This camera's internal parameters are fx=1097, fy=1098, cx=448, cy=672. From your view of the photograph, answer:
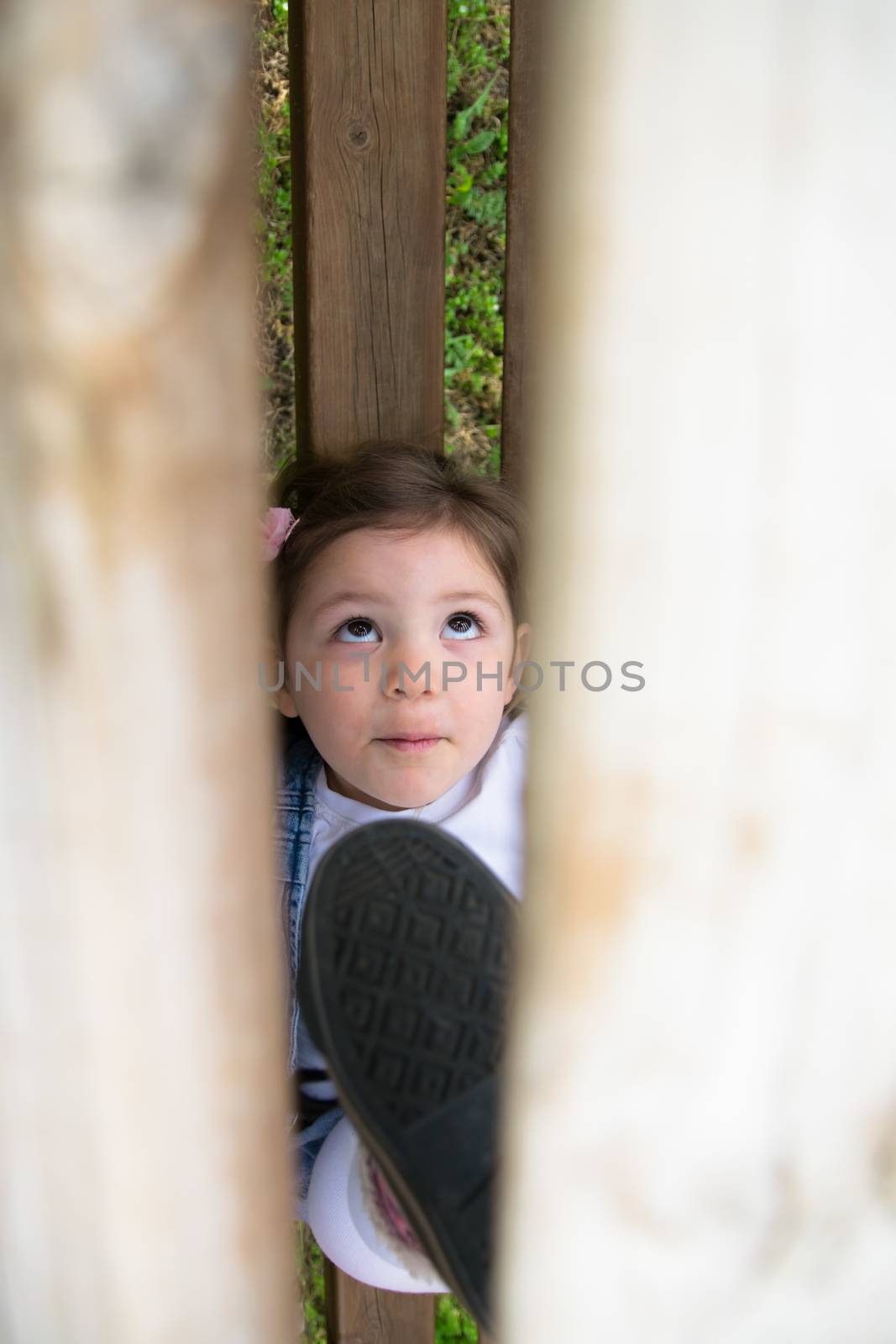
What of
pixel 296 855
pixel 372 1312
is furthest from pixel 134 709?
pixel 372 1312

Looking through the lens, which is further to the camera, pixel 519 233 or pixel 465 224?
pixel 465 224

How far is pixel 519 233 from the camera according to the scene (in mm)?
1588

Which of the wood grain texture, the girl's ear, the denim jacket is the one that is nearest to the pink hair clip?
the denim jacket

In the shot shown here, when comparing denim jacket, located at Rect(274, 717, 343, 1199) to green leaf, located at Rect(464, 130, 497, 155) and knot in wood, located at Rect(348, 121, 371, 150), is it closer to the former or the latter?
knot in wood, located at Rect(348, 121, 371, 150)

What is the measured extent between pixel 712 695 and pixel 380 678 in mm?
1130

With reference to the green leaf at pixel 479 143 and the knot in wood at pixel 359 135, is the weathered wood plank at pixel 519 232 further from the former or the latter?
the green leaf at pixel 479 143

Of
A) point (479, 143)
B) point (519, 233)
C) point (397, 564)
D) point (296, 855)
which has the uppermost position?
point (479, 143)

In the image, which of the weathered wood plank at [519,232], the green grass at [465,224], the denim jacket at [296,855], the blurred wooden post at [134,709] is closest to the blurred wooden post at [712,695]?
the blurred wooden post at [134,709]

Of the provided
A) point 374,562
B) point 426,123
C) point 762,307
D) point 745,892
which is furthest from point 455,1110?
point 426,123

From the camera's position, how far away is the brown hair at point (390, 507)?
1.55 metres

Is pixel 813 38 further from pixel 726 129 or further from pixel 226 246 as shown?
pixel 226 246

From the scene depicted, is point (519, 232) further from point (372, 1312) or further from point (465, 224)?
point (372, 1312)

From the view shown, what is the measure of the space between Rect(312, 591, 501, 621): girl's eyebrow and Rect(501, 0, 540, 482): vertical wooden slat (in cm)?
24

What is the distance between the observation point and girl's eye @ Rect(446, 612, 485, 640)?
1.52 meters
